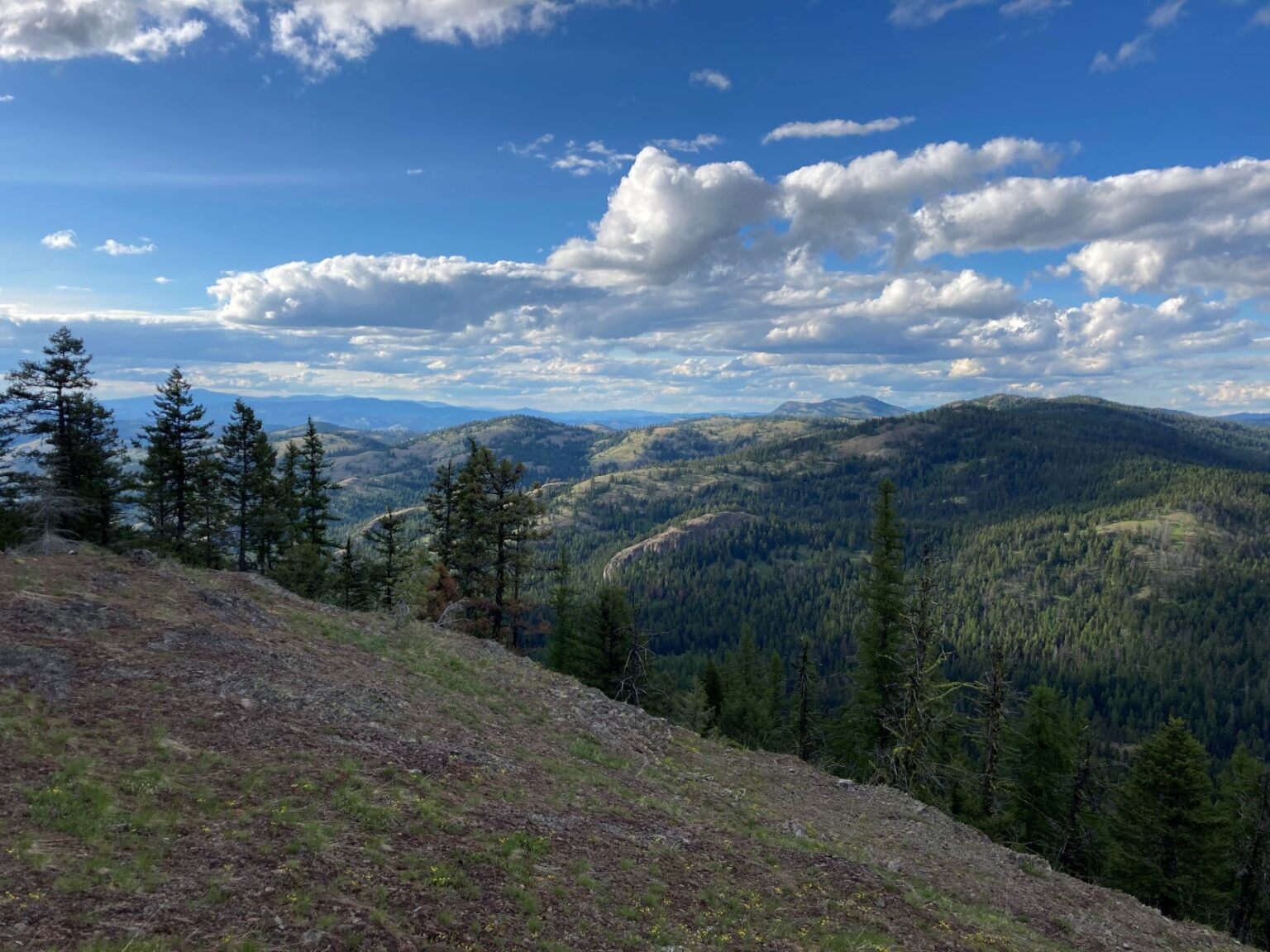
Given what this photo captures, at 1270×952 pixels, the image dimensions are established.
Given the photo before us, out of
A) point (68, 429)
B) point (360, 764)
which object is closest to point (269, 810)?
point (360, 764)

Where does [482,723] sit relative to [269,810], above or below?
below

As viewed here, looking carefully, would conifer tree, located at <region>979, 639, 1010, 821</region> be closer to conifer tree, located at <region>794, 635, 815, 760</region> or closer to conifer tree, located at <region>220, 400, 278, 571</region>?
conifer tree, located at <region>794, 635, 815, 760</region>

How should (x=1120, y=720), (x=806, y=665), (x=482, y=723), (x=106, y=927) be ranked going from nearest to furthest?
→ 1. (x=106, y=927)
2. (x=482, y=723)
3. (x=806, y=665)
4. (x=1120, y=720)

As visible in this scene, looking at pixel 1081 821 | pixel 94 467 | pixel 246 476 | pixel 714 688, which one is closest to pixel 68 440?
pixel 94 467

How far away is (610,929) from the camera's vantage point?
12336mm

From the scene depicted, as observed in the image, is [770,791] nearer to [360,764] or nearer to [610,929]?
[610,929]

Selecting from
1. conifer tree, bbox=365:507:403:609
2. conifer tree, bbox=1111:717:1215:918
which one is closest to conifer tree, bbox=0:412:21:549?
conifer tree, bbox=365:507:403:609

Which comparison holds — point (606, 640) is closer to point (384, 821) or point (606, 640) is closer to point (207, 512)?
point (207, 512)

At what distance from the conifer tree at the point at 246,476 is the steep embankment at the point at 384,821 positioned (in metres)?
22.4

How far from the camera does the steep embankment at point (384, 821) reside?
10539mm

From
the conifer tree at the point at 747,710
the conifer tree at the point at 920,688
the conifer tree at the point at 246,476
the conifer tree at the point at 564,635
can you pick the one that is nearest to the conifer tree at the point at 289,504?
the conifer tree at the point at 246,476

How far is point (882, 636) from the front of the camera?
3791 cm

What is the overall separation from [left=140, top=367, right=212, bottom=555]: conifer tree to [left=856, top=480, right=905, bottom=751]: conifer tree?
45890 mm

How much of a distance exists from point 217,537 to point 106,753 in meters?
39.7
